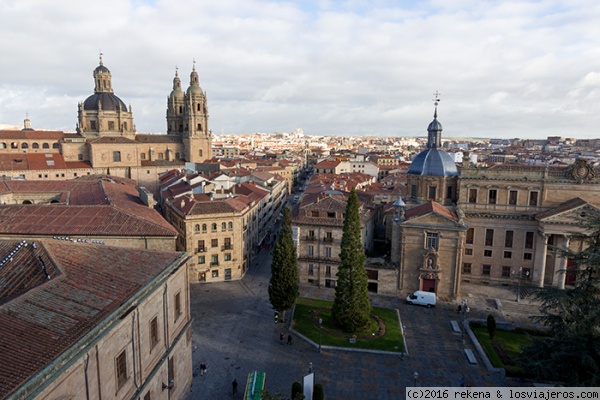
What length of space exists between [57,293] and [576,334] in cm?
2537

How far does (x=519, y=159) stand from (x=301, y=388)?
147 metres

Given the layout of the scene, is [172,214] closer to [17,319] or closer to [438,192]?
[438,192]

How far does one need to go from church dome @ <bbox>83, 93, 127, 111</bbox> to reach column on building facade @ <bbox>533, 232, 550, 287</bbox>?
98.9m

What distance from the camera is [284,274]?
3838cm

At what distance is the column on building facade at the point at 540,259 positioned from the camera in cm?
4633

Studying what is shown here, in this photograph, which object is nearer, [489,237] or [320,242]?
[320,242]

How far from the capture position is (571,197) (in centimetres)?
4631

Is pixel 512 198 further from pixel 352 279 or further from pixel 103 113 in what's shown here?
pixel 103 113

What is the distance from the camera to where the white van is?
43031 millimetres

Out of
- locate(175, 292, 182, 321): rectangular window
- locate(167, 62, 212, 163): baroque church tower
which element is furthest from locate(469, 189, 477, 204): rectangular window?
locate(167, 62, 212, 163): baroque church tower

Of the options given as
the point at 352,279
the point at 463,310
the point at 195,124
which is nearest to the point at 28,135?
the point at 195,124

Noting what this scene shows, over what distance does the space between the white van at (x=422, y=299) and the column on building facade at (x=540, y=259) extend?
1417 cm

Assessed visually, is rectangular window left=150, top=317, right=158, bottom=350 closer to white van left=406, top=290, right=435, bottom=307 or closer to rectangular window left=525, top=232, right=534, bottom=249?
white van left=406, top=290, right=435, bottom=307

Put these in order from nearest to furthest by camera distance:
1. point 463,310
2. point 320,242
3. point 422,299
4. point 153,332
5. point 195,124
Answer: point 153,332 < point 463,310 < point 422,299 < point 320,242 < point 195,124
